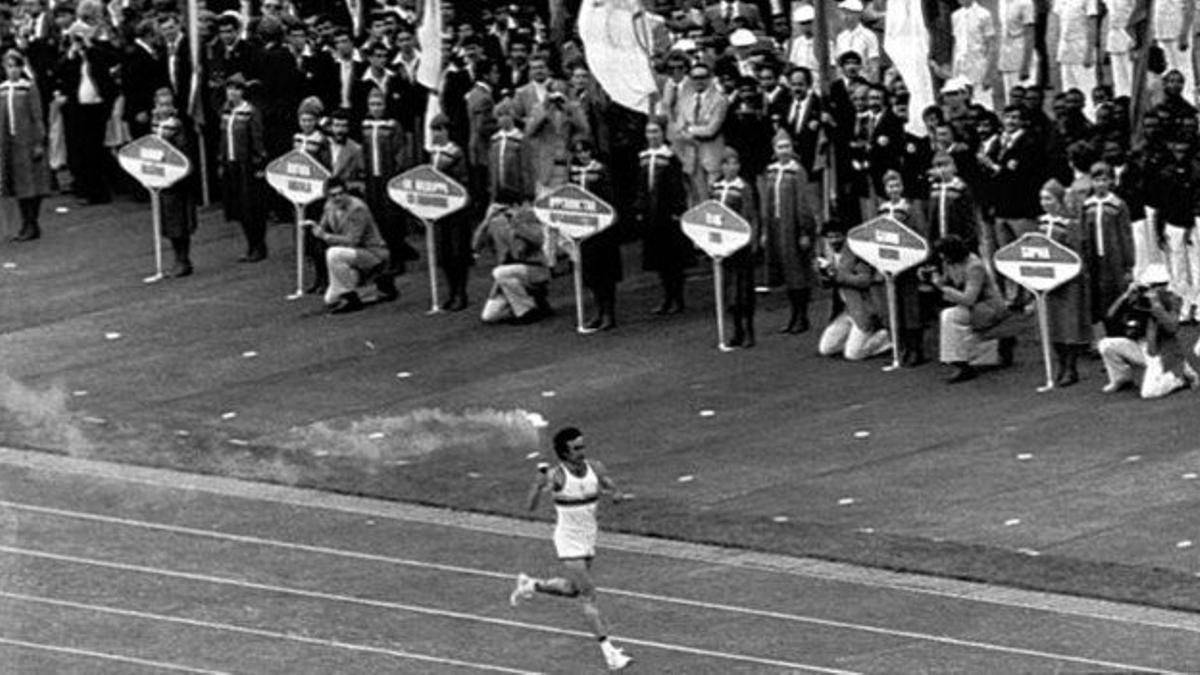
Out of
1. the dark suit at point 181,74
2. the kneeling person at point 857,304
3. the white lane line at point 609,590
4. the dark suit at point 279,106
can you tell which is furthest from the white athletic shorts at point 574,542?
the dark suit at point 181,74

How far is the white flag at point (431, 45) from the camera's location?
41125mm

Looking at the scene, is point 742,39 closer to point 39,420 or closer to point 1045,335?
point 1045,335

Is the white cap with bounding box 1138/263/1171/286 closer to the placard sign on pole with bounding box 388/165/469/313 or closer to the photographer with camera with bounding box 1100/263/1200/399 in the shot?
the photographer with camera with bounding box 1100/263/1200/399

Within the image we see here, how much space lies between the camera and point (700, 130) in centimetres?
3906

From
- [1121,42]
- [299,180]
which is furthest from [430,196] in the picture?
[1121,42]

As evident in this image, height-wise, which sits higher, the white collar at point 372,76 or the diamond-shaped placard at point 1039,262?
the white collar at point 372,76

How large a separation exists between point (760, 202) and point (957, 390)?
174 inches

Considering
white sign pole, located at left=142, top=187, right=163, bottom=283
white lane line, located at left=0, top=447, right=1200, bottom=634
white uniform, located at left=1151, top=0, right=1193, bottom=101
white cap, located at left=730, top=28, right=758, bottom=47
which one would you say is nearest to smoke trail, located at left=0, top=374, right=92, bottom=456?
white lane line, located at left=0, top=447, right=1200, bottom=634

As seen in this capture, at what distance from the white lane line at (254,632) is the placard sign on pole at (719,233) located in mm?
8470

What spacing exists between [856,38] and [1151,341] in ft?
27.2

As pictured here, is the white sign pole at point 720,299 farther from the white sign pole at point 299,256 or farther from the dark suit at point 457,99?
the white sign pole at point 299,256

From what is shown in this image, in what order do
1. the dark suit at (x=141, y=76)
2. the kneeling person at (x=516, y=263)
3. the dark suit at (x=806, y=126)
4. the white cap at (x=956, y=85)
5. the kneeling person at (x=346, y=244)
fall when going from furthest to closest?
1. the dark suit at (x=141, y=76)
2. the kneeling person at (x=346, y=244)
3. the kneeling person at (x=516, y=263)
4. the dark suit at (x=806, y=126)
5. the white cap at (x=956, y=85)

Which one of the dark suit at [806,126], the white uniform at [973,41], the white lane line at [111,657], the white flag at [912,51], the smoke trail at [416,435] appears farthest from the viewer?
the white uniform at [973,41]

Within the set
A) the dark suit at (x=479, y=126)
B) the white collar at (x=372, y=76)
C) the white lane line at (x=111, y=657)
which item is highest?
the white collar at (x=372, y=76)
